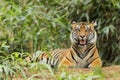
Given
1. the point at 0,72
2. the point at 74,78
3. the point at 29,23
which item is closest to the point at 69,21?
the point at 29,23

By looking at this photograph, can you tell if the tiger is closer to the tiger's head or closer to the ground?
the tiger's head

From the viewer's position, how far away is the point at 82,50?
23.8 ft

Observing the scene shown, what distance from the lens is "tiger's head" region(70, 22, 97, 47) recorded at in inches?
276

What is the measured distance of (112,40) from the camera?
8172 millimetres

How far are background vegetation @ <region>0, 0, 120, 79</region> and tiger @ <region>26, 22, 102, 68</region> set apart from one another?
0.27 metres

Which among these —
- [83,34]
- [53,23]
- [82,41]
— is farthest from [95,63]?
[53,23]

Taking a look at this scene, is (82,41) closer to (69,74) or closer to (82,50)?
(82,50)

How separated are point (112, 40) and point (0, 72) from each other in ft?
14.4

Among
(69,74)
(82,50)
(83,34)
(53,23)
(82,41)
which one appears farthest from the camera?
(82,50)

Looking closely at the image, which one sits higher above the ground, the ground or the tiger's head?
the tiger's head

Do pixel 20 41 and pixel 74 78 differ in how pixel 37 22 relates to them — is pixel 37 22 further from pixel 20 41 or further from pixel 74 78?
pixel 74 78

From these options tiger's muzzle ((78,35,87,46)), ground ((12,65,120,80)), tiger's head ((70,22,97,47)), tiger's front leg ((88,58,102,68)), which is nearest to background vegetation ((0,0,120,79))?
tiger's head ((70,22,97,47))

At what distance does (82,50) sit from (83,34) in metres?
0.34

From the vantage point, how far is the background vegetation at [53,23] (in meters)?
6.27
